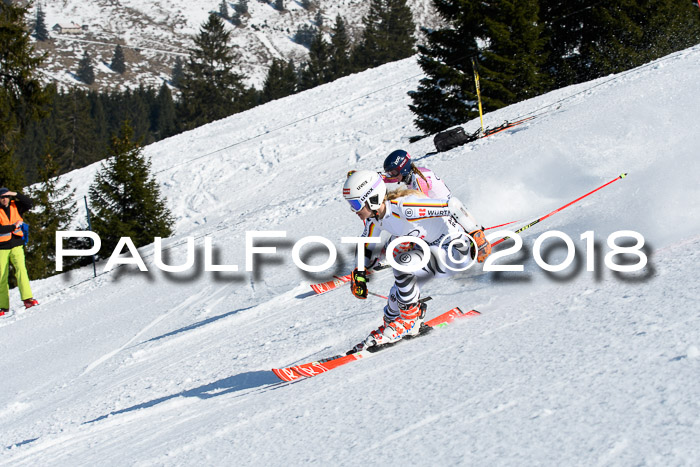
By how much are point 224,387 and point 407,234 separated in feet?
6.13

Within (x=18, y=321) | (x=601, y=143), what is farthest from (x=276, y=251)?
(x=601, y=143)

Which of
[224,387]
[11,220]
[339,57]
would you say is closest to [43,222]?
[11,220]

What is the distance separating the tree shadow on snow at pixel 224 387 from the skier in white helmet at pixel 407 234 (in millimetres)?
754

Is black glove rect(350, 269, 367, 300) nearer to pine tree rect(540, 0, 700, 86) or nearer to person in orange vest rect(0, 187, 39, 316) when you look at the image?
person in orange vest rect(0, 187, 39, 316)

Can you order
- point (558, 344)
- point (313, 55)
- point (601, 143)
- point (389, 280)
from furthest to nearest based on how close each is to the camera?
point (313, 55), point (601, 143), point (389, 280), point (558, 344)

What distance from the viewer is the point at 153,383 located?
224 inches

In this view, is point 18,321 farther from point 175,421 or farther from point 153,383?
point 175,421

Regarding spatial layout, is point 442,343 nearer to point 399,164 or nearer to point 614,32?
point 399,164

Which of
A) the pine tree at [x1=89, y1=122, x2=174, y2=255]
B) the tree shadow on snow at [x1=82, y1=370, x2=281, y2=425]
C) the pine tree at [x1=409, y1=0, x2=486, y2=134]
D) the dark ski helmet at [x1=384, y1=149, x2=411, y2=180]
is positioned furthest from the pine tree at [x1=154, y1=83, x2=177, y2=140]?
the tree shadow on snow at [x1=82, y1=370, x2=281, y2=425]

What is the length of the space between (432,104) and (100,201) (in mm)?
12918

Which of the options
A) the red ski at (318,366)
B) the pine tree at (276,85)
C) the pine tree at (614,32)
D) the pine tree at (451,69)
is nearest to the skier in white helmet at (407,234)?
the red ski at (318,366)

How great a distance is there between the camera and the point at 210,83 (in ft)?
227

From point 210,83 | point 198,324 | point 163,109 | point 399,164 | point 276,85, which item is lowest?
point 198,324

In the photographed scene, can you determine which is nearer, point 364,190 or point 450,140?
point 364,190
